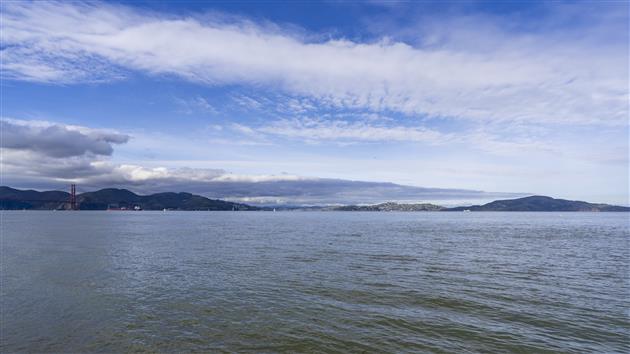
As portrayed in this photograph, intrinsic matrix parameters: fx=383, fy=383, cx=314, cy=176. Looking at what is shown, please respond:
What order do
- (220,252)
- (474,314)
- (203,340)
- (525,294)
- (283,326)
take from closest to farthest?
(203,340) → (283,326) → (474,314) → (525,294) → (220,252)

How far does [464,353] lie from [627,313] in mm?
14710

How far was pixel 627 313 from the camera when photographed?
24641 mm

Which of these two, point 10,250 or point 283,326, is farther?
point 10,250

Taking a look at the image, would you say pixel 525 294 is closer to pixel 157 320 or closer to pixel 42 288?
pixel 157 320

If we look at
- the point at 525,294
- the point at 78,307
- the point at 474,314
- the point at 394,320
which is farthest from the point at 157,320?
the point at 525,294

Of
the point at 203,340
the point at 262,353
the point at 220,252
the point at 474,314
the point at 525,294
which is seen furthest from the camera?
the point at 220,252

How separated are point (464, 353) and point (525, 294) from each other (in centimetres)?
1452

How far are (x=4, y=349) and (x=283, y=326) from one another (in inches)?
528

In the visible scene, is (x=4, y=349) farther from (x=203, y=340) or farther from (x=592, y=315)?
(x=592, y=315)

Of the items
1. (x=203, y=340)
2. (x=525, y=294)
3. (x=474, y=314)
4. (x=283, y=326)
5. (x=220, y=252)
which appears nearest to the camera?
(x=203, y=340)

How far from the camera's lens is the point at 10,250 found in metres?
56.0

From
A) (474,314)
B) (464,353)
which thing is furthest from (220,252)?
(464,353)

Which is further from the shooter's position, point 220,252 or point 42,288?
point 220,252

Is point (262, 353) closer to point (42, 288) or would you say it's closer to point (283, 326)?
point (283, 326)
